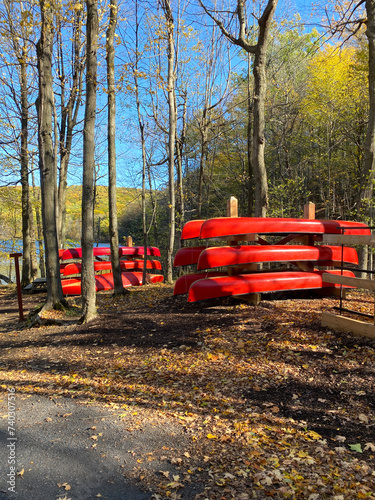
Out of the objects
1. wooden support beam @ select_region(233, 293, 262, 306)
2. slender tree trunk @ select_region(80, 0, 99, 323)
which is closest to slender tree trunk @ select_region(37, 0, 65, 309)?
slender tree trunk @ select_region(80, 0, 99, 323)

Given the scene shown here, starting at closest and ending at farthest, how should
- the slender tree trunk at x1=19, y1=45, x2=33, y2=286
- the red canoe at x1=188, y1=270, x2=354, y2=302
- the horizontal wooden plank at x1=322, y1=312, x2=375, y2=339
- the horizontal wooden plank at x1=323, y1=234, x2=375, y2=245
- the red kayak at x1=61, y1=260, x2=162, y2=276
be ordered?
the horizontal wooden plank at x1=322, y1=312, x2=375, y2=339 → the horizontal wooden plank at x1=323, y1=234, x2=375, y2=245 → the red canoe at x1=188, y1=270, x2=354, y2=302 → the red kayak at x1=61, y1=260, x2=162, y2=276 → the slender tree trunk at x1=19, y1=45, x2=33, y2=286

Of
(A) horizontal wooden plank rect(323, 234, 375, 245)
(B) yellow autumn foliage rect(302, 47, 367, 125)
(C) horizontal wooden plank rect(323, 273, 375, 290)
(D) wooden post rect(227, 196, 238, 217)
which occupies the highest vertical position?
(B) yellow autumn foliage rect(302, 47, 367, 125)

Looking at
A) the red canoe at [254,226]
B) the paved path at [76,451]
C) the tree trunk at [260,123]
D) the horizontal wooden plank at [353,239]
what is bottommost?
the paved path at [76,451]

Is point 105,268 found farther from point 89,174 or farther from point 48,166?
point 89,174

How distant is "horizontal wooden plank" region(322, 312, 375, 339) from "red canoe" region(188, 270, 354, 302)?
1.44 m

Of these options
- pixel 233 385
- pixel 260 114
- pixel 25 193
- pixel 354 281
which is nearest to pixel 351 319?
pixel 354 281

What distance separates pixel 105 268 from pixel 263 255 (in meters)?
7.62

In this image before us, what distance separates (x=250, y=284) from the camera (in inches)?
255

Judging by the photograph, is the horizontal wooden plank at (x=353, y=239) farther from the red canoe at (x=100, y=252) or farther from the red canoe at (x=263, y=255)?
the red canoe at (x=100, y=252)

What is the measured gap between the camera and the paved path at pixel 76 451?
2.46 m

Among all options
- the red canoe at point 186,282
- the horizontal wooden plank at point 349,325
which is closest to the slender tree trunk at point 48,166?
the red canoe at point 186,282

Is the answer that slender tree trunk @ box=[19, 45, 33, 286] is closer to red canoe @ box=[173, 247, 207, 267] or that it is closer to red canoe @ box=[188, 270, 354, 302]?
red canoe @ box=[173, 247, 207, 267]

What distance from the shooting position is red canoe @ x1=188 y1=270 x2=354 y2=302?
250 inches

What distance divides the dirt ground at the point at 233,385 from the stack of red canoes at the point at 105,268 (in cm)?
451
